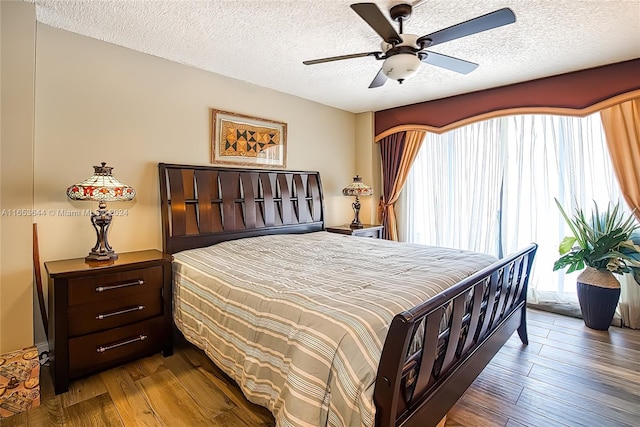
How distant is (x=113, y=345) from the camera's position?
2.23 metres

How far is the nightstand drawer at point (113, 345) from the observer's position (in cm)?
209

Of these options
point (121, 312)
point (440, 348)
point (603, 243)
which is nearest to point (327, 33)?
point (440, 348)

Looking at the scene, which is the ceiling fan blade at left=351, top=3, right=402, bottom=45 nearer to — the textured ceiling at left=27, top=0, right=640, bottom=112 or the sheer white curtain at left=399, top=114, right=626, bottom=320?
the textured ceiling at left=27, top=0, right=640, bottom=112

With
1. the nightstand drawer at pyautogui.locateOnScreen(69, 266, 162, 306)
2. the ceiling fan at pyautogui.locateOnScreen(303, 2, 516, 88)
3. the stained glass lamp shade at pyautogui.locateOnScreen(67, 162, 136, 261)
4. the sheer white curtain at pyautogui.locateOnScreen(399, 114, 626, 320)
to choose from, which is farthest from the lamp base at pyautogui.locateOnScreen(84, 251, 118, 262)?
the sheer white curtain at pyautogui.locateOnScreen(399, 114, 626, 320)

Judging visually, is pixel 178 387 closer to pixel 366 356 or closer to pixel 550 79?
pixel 366 356

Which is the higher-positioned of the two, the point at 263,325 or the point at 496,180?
the point at 496,180

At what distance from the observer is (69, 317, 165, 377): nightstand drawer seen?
2.09 metres

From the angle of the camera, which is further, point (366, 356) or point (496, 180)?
point (496, 180)

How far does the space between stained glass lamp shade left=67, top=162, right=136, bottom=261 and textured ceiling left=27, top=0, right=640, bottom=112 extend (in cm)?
110

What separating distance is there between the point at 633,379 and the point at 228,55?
13.1 ft

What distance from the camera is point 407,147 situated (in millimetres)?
4578

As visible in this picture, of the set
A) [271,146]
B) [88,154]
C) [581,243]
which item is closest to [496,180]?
[581,243]

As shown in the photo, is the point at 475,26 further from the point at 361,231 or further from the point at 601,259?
the point at 361,231

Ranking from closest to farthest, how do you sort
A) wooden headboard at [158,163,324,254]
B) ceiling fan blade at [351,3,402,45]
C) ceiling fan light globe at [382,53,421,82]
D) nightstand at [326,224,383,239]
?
1. ceiling fan blade at [351,3,402,45]
2. ceiling fan light globe at [382,53,421,82]
3. wooden headboard at [158,163,324,254]
4. nightstand at [326,224,383,239]
